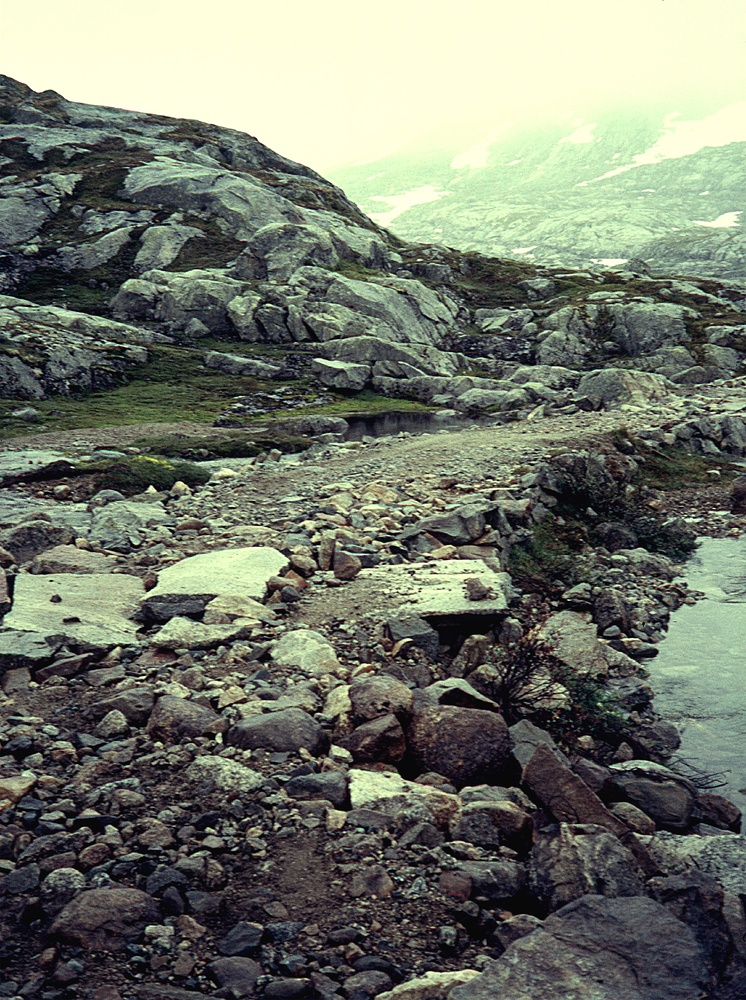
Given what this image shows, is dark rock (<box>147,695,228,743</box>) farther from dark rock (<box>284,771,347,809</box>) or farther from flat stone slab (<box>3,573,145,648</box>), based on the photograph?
flat stone slab (<box>3,573,145,648</box>)

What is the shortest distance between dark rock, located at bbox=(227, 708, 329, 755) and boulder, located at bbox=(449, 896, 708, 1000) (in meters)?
3.08

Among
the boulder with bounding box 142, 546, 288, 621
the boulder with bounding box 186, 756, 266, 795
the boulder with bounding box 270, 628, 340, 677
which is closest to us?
the boulder with bounding box 186, 756, 266, 795

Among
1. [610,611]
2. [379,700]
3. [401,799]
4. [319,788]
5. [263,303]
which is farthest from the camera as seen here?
[263,303]

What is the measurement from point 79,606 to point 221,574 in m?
2.38

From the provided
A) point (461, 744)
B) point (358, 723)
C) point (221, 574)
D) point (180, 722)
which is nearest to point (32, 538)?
point (221, 574)

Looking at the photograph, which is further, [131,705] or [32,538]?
[32,538]

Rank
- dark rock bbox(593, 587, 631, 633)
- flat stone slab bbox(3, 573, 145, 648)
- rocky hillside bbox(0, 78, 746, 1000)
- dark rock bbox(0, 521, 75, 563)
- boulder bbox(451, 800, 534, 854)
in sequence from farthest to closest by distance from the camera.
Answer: dark rock bbox(593, 587, 631, 633), dark rock bbox(0, 521, 75, 563), flat stone slab bbox(3, 573, 145, 648), boulder bbox(451, 800, 534, 854), rocky hillside bbox(0, 78, 746, 1000)

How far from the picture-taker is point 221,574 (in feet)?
42.2

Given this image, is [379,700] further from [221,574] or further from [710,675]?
[710,675]

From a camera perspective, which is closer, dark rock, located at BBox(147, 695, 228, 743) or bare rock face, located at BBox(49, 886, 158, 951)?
bare rock face, located at BBox(49, 886, 158, 951)

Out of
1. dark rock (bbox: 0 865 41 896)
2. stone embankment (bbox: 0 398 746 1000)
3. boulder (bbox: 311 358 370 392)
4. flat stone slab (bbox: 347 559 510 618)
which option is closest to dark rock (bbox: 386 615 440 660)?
stone embankment (bbox: 0 398 746 1000)

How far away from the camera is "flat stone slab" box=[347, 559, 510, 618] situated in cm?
1195

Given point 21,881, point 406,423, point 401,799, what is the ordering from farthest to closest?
point 406,423 → point 401,799 → point 21,881

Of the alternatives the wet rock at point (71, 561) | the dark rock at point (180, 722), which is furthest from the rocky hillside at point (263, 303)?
the dark rock at point (180, 722)
